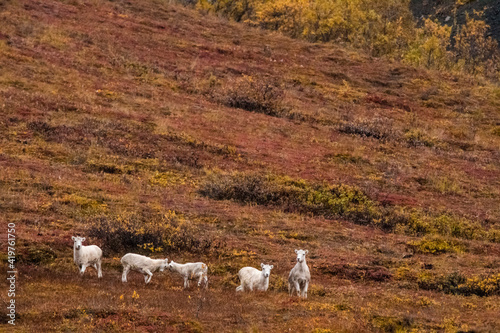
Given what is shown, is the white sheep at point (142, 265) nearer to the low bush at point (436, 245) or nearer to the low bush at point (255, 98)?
the low bush at point (436, 245)

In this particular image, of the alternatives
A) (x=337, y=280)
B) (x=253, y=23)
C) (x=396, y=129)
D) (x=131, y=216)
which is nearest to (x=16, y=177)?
(x=131, y=216)

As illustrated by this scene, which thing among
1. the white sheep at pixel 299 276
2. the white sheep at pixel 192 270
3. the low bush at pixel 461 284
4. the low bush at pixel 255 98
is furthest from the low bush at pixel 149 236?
the low bush at pixel 255 98

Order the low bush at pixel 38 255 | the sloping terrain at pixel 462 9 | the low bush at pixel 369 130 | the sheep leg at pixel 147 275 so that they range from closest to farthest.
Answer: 1. the sheep leg at pixel 147 275
2. the low bush at pixel 38 255
3. the low bush at pixel 369 130
4. the sloping terrain at pixel 462 9

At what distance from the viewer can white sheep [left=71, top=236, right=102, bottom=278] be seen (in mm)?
15305

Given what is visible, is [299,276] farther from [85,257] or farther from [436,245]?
[436,245]

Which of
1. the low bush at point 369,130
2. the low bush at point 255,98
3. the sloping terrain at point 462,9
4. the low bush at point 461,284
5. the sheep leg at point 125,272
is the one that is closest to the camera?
the sheep leg at point 125,272

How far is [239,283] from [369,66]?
38.0m

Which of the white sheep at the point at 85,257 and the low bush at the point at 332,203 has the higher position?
the white sheep at the point at 85,257

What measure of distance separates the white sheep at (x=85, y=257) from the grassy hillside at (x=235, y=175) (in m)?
0.34

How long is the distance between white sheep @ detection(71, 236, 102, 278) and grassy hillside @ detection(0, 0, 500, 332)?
0.34 metres

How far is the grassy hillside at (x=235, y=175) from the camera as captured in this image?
46.6 ft

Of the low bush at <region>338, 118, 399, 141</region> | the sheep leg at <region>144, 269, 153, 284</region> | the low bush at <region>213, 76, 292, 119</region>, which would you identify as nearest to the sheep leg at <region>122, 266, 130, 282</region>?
the sheep leg at <region>144, 269, 153, 284</region>

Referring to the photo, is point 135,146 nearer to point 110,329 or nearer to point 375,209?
point 375,209

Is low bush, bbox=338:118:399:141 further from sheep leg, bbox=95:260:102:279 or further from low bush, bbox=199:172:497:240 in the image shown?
sheep leg, bbox=95:260:102:279
